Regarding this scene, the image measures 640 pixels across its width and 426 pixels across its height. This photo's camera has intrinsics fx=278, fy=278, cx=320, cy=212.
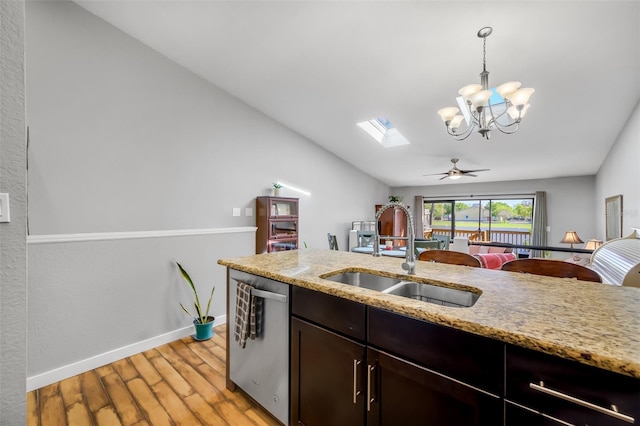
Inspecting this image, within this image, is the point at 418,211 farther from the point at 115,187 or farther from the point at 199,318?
the point at 115,187

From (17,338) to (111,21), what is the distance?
8.84 ft

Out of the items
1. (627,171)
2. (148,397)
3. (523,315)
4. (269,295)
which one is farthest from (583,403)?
(627,171)

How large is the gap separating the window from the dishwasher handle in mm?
6987

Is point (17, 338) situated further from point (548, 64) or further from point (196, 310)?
point (548, 64)

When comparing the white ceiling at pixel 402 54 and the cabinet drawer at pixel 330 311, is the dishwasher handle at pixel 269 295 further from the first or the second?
the white ceiling at pixel 402 54

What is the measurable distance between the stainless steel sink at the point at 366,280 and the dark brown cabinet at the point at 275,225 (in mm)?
2036

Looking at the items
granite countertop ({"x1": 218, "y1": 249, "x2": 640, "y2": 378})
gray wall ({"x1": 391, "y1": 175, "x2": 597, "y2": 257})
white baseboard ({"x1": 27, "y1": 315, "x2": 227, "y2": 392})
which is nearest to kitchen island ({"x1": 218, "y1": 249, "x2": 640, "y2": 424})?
granite countertop ({"x1": 218, "y1": 249, "x2": 640, "y2": 378})

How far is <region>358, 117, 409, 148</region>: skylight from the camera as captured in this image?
4.80m

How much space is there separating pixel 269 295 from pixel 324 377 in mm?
530

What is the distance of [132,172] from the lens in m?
2.64

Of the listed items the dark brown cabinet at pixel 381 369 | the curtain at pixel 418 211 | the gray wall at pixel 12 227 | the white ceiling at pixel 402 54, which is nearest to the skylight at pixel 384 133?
the white ceiling at pixel 402 54

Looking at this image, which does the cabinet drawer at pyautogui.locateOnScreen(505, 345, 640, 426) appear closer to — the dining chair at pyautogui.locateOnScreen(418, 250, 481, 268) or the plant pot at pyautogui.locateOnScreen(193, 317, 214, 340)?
the dining chair at pyautogui.locateOnScreen(418, 250, 481, 268)

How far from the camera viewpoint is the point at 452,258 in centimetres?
209

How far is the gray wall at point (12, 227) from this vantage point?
111 centimetres
